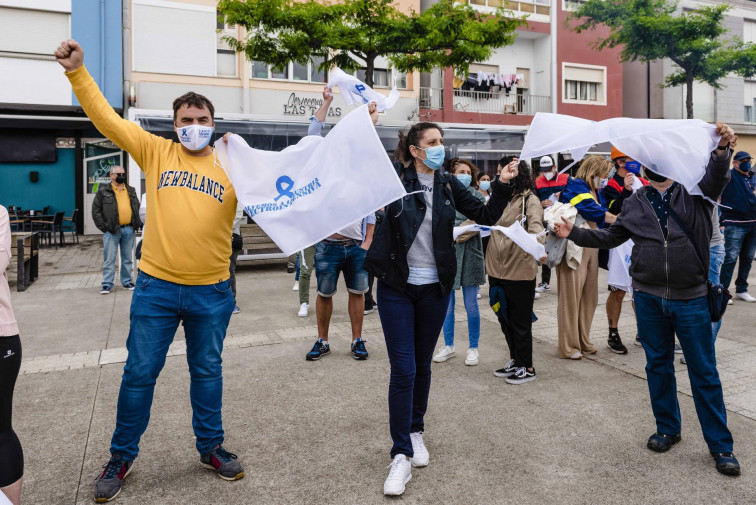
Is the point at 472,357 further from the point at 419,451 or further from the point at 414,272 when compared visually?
the point at 414,272

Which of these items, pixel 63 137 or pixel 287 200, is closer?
pixel 287 200

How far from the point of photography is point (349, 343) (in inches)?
245

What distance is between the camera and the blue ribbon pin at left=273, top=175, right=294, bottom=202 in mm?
3197

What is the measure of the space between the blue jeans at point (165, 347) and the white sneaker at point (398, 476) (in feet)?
3.27

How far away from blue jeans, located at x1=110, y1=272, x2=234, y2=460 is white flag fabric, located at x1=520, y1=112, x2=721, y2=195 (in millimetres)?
2164

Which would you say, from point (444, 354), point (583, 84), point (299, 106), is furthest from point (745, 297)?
→ point (583, 84)

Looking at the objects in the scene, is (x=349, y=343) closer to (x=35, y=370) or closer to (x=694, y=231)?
(x=35, y=370)

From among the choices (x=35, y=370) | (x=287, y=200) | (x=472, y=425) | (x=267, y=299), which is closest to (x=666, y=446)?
(x=472, y=425)

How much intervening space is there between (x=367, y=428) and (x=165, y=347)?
144 cm

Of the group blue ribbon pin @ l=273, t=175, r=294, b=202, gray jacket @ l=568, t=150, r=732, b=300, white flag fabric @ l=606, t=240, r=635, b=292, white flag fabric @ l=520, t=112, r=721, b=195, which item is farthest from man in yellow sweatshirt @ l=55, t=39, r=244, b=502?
white flag fabric @ l=606, t=240, r=635, b=292

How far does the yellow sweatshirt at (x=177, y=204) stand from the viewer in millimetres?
3121

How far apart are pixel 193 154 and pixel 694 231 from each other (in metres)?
2.83

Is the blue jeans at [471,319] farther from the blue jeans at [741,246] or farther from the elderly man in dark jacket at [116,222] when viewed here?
the elderly man in dark jacket at [116,222]

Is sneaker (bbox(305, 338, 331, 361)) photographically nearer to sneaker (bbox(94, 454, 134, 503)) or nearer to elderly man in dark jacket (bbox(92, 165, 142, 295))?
sneaker (bbox(94, 454, 134, 503))
